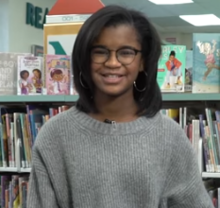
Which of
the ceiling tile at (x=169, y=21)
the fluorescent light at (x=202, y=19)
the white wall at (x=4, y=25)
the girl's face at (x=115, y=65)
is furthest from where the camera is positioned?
the ceiling tile at (x=169, y=21)

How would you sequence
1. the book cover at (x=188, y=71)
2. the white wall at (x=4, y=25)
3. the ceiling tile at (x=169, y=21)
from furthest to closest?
the ceiling tile at (x=169, y=21) < the white wall at (x=4, y=25) < the book cover at (x=188, y=71)

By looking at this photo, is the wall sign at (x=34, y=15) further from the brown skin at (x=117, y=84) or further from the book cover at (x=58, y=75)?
the brown skin at (x=117, y=84)

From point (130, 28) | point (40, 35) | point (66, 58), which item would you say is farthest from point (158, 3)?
point (130, 28)

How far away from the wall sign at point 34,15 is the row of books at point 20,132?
2.85 metres

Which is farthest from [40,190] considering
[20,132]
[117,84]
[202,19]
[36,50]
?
[202,19]

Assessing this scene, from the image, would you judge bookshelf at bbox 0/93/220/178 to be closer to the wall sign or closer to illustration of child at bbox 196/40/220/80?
illustration of child at bbox 196/40/220/80

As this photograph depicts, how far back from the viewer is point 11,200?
197 centimetres

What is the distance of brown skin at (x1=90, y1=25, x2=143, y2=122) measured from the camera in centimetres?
96

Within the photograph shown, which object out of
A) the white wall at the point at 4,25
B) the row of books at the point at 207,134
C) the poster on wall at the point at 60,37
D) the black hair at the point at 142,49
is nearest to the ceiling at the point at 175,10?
the white wall at the point at 4,25

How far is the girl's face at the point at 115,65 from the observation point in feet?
3.13

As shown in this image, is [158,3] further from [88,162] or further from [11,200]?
[88,162]

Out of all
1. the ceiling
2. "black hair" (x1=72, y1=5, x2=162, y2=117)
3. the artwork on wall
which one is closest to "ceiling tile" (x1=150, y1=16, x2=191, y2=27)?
the ceiling

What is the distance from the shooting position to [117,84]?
0.97m

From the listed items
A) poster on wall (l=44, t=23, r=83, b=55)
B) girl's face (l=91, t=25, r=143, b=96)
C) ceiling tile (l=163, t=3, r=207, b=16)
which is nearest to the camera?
girl's face (l=91, t=25, r=143, b=96)
